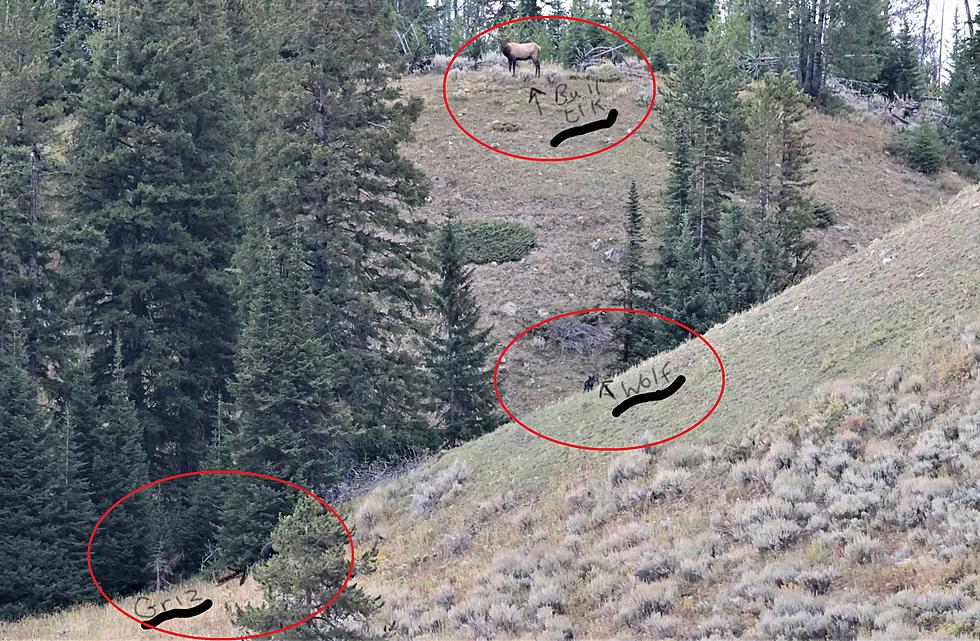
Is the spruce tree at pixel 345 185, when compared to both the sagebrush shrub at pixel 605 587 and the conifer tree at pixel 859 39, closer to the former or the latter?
the sagebrush shrub at pixel 605 587

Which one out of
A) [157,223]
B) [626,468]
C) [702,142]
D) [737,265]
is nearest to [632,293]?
[737,265]

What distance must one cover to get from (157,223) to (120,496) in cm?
843

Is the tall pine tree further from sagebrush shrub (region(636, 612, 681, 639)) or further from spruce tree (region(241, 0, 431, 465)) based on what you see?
sagebrush shrub (region(636, 612, 681, 639))

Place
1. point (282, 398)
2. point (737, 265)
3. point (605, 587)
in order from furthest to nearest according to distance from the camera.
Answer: point (737, 265)
point (282, 398)
point (605, 587)

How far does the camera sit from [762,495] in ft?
60.4

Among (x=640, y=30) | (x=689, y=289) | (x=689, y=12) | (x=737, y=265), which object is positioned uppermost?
(x=640, y=30)

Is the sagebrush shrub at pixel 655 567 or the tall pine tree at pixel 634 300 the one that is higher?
the sagebrush shrub at pixel 655 567

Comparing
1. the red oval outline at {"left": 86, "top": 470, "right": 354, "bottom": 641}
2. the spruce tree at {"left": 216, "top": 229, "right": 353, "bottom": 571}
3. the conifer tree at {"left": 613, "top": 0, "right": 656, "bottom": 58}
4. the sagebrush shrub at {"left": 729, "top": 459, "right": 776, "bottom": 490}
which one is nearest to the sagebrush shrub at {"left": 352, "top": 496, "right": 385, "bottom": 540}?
the red oval outline at {"left": 86, "top": 470, "right": 354, "bottom": 641}

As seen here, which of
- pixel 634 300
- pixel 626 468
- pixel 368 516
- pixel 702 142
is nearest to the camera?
pixel 626 468

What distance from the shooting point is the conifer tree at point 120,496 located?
87.2 ft

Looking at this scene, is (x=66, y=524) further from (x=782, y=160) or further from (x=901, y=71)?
(x=901, y=71)

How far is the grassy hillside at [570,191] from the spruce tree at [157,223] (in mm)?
11142

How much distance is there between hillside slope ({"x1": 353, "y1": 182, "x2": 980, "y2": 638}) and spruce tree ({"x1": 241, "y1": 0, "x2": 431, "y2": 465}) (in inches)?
147

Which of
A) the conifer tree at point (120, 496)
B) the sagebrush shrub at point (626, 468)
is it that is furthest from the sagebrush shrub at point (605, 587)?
the conifer tree at point (120, 496)
